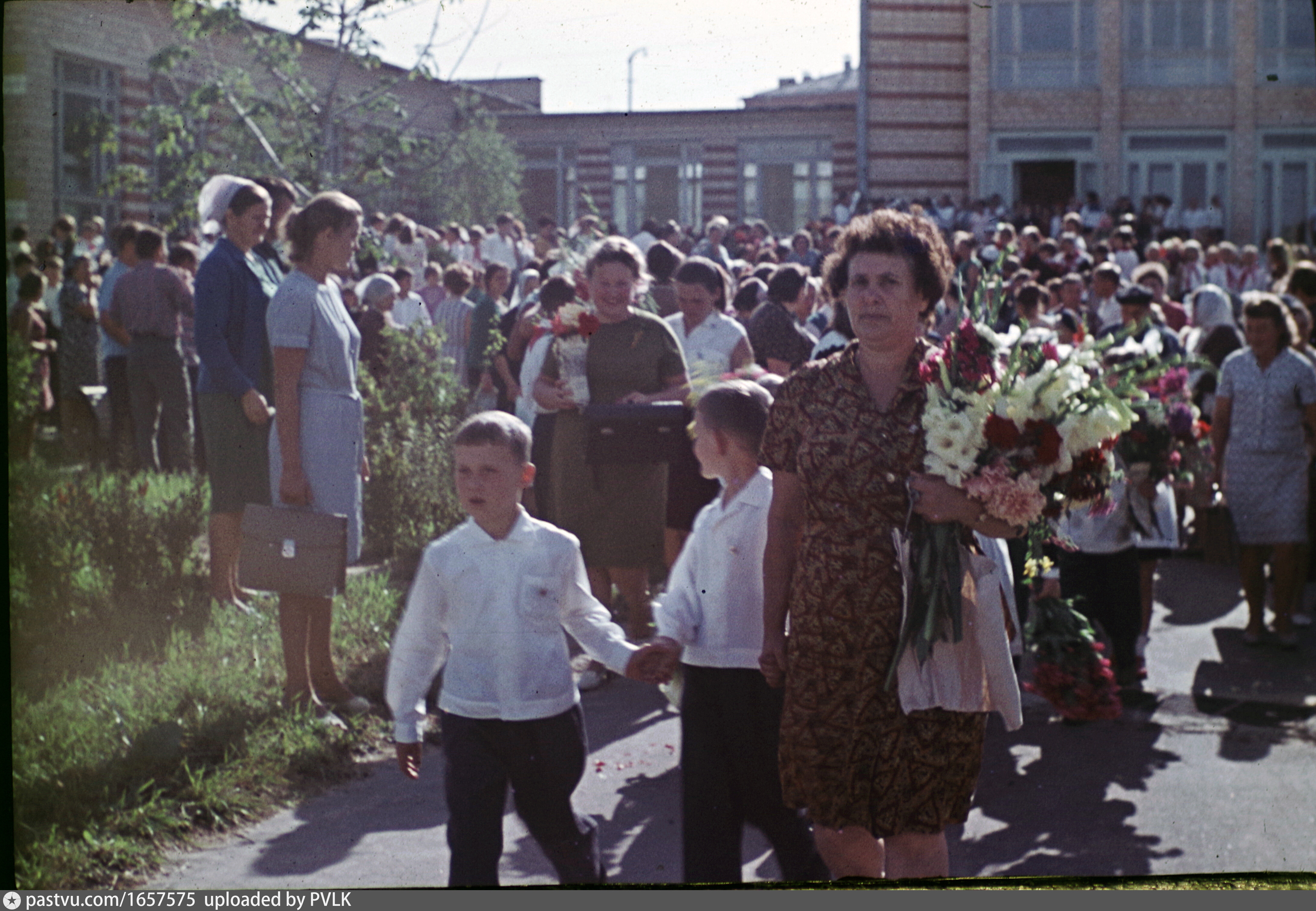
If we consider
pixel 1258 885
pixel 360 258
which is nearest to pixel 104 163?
pixel 360 258

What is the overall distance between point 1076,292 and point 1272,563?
132 inches

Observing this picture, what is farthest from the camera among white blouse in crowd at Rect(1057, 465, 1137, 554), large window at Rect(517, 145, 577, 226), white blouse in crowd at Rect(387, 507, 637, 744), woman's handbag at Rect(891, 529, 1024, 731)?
large window at Rect(517, 145, 577, 226)

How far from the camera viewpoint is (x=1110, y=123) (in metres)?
21.9

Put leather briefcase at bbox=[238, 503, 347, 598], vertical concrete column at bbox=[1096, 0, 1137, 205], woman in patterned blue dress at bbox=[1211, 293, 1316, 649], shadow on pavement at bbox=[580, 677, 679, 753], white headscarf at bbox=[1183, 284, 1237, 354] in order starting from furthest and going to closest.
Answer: vertical concrete column at bbox=[1096, 0, 1137, 205]
white headscarf at bbox=[1183, 284, 1237, 354]
woman in patterned blue dress at bbox=[1211, 293, 1316, 649]
shadow on pavement at bbox=[580, 677, 679, 753]
leather briefcase at bbox=[238, 503, 347, 598]

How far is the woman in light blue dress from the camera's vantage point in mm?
5488

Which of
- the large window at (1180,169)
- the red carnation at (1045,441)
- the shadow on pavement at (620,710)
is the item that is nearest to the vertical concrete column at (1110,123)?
the large window at (1180,169)

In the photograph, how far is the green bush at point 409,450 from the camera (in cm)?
870

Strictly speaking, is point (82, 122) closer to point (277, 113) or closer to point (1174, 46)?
point (277, 113)

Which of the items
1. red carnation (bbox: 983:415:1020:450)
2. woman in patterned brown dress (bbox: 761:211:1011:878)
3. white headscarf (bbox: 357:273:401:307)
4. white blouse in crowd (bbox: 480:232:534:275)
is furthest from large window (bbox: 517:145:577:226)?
red carnation (bbox: 983:415:1020:450)

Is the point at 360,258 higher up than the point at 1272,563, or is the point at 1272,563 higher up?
the point at 360,258

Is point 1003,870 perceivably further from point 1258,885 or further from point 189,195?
point 189,195

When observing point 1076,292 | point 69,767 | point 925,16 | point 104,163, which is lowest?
point 69,767

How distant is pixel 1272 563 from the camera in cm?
821

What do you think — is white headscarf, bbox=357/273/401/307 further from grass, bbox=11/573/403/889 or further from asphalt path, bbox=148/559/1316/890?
asphalt path, bbox=148/559/1316/890
